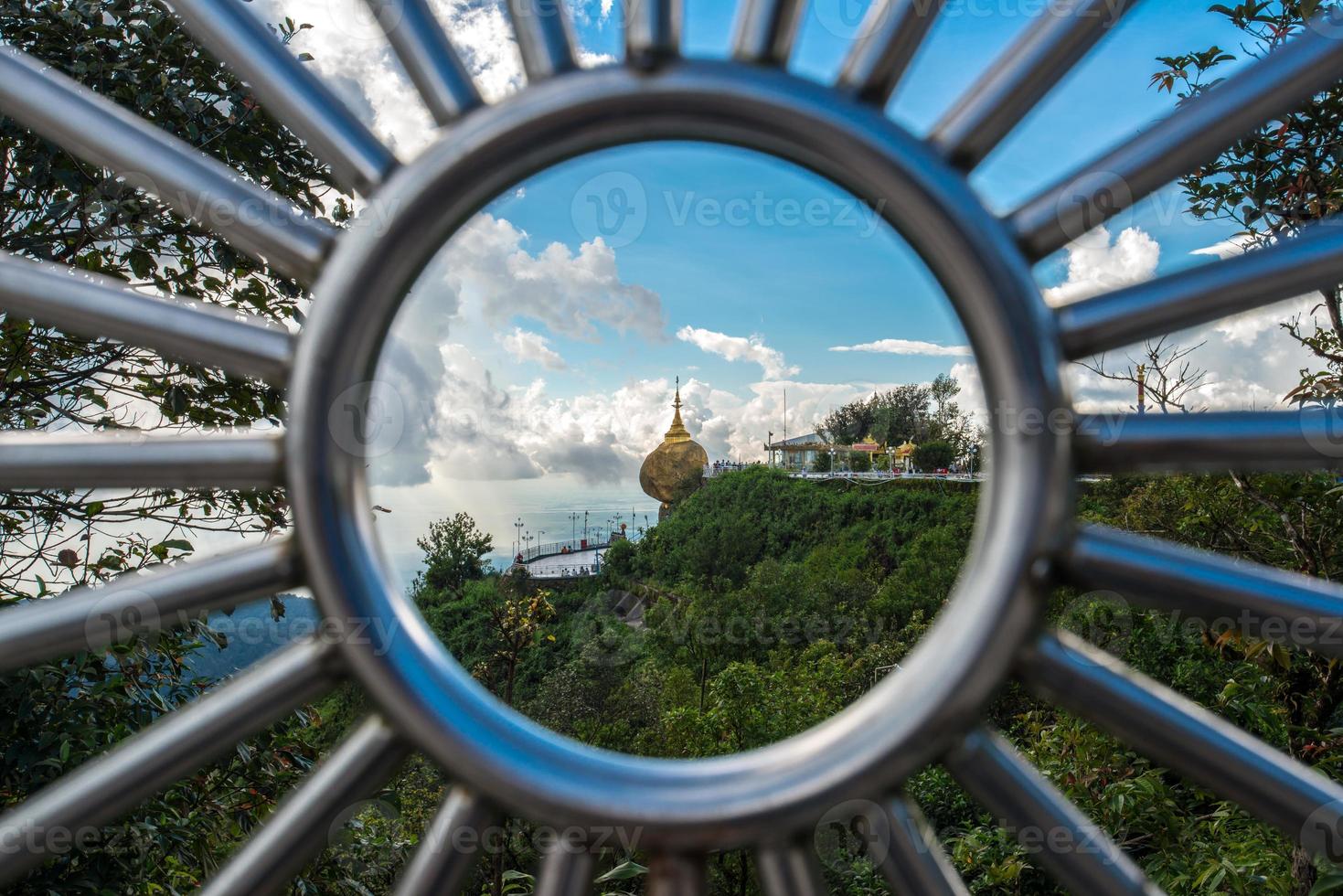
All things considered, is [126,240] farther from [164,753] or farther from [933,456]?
[933,456]

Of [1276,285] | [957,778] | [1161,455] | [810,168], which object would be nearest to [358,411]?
[810,168]

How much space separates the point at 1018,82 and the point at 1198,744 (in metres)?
0.75

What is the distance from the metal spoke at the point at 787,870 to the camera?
925mm

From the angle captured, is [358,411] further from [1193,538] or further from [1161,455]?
[1193,538]

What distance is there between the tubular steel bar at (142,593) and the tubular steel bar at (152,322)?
0.71 feet

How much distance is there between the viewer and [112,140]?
102cm

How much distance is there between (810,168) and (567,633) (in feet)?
35.5

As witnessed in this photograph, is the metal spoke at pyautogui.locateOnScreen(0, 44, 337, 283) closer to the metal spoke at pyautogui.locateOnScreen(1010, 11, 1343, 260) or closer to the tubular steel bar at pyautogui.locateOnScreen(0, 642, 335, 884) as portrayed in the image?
the tubular steel bar at pyautogui.locateOnScreen(0, 642, 335, 884)

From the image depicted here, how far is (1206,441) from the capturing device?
939 millimetres

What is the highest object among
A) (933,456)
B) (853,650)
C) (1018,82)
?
(1018,82)

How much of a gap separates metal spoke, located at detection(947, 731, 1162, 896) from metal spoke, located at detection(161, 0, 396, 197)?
946 millimetres
